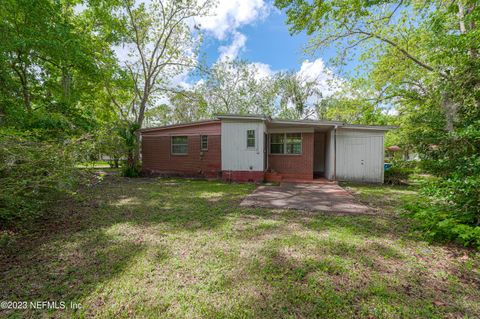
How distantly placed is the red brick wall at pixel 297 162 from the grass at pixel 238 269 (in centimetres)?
627

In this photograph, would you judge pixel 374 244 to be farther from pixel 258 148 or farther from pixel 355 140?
pixel 355 140

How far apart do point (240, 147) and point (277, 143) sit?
7.85 feet

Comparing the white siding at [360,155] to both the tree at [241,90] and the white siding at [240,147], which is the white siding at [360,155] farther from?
the tree at [241,90]

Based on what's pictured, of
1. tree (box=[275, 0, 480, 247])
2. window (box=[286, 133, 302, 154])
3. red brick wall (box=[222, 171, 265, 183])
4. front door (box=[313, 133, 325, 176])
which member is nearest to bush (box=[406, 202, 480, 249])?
tree (box=[275, 0, 480, 247])

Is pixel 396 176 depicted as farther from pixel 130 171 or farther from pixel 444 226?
pixel 130 171

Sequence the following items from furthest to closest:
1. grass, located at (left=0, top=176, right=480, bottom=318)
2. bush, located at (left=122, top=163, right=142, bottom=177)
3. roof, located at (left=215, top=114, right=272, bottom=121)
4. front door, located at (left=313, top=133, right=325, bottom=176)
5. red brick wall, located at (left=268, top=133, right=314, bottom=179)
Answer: front door, located at (left=313, top=133, right=325, bottom=176) → bush, located at (left=122, top=163, right=142, bottom=177) → red brick wall, located at (left=268, top=133, right=314, bottom=179) → roof, located at (left=215, top=114, right=272, bottom=121) → grass, located at (left=0, top=176, right=480, bottom=318)

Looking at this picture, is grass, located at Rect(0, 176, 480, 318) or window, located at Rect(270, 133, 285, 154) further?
window, located at Rect(270, 133, 285, 154)

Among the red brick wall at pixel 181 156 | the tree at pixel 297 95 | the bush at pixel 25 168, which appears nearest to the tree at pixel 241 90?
the tree at pixel 297 95

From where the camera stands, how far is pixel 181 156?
11.6m

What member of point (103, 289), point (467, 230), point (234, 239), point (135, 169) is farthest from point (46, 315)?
point (135, 169)

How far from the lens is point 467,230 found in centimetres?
309

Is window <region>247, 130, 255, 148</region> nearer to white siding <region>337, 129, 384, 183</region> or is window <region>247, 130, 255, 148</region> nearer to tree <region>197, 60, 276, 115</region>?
white siding <region>337, 129, 384, 183</region>

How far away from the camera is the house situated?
394 inches

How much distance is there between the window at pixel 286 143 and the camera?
10906 millimetres
